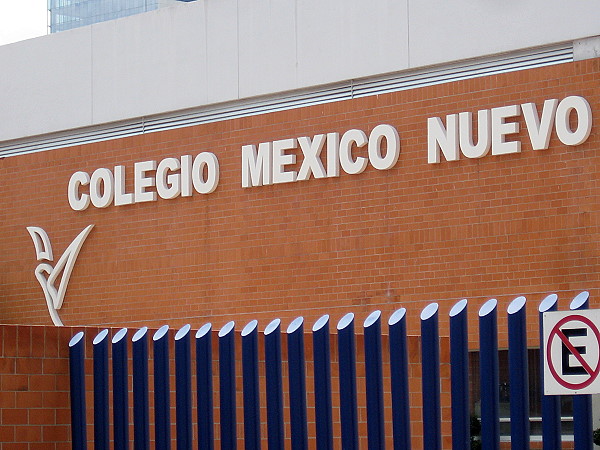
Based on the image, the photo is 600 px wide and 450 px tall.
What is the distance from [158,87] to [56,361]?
1337cm

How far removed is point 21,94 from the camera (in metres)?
27.3

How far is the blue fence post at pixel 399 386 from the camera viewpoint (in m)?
11.7

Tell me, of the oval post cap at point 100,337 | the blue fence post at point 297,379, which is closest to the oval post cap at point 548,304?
the blue fence post at point 297,379

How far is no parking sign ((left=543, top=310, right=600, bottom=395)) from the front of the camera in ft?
28.9

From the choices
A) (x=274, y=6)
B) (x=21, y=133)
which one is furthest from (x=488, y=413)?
(x=21, y=133)

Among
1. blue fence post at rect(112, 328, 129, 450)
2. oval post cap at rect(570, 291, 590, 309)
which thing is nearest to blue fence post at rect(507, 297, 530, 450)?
oval post cap at rect(570, 291, 590, 309)

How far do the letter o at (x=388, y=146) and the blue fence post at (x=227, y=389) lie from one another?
31.4ft

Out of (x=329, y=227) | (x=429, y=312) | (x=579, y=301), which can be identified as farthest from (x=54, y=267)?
(x=579, y=301)

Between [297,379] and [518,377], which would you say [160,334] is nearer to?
[297,379]

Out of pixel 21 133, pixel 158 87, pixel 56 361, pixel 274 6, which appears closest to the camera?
pixel 56 361

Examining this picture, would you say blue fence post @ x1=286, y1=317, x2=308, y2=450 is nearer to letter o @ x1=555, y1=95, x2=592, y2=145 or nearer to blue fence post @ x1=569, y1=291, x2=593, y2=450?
blue fence post @ x1=569, y1=291, x2=593, y2=450

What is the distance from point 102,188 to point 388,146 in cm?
660

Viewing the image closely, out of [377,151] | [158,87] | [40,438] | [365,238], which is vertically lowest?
[40,438]

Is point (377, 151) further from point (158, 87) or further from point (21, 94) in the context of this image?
point (21, 94)
